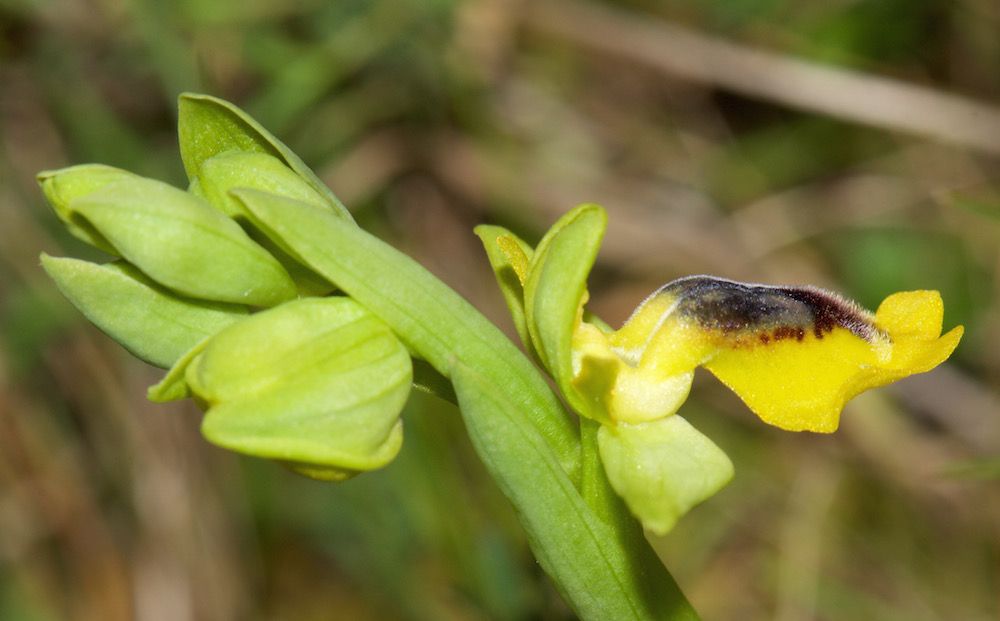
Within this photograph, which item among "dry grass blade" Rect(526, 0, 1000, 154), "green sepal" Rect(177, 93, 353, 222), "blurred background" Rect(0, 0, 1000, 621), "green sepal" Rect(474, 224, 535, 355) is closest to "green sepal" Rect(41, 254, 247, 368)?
"green sepal" Rect(177, 93, 353, 222)

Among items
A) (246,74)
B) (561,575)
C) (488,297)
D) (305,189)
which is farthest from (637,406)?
(246,74)

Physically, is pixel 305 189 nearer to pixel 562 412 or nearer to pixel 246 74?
pixel 562 412

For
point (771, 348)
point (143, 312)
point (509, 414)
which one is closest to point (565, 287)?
point (509, 414)

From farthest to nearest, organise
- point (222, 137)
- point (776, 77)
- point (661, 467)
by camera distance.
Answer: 1. point (776, 77)
2. point (222, 137)
3. point (661, 467)

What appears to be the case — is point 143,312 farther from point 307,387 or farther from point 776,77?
point 776,77

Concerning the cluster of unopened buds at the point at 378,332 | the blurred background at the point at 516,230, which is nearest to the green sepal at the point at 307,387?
the cluster of unopened buds at the point at 378,332

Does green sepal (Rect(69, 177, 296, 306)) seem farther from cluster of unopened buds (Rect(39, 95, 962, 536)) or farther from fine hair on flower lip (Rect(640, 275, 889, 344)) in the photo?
fine hair on flower lip (Rect(640, 275, 889, 344))

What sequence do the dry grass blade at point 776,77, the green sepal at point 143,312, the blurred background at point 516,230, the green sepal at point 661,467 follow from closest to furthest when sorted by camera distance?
1. the green sepal at point 661,467
2. the green sepal at point 143,312
3. the blurred background at point 516,230
4. the dry grass blade at point 776,77

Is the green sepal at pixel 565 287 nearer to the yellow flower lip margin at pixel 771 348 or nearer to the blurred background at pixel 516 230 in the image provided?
the yellow flower lip margin at pixel 771 348
